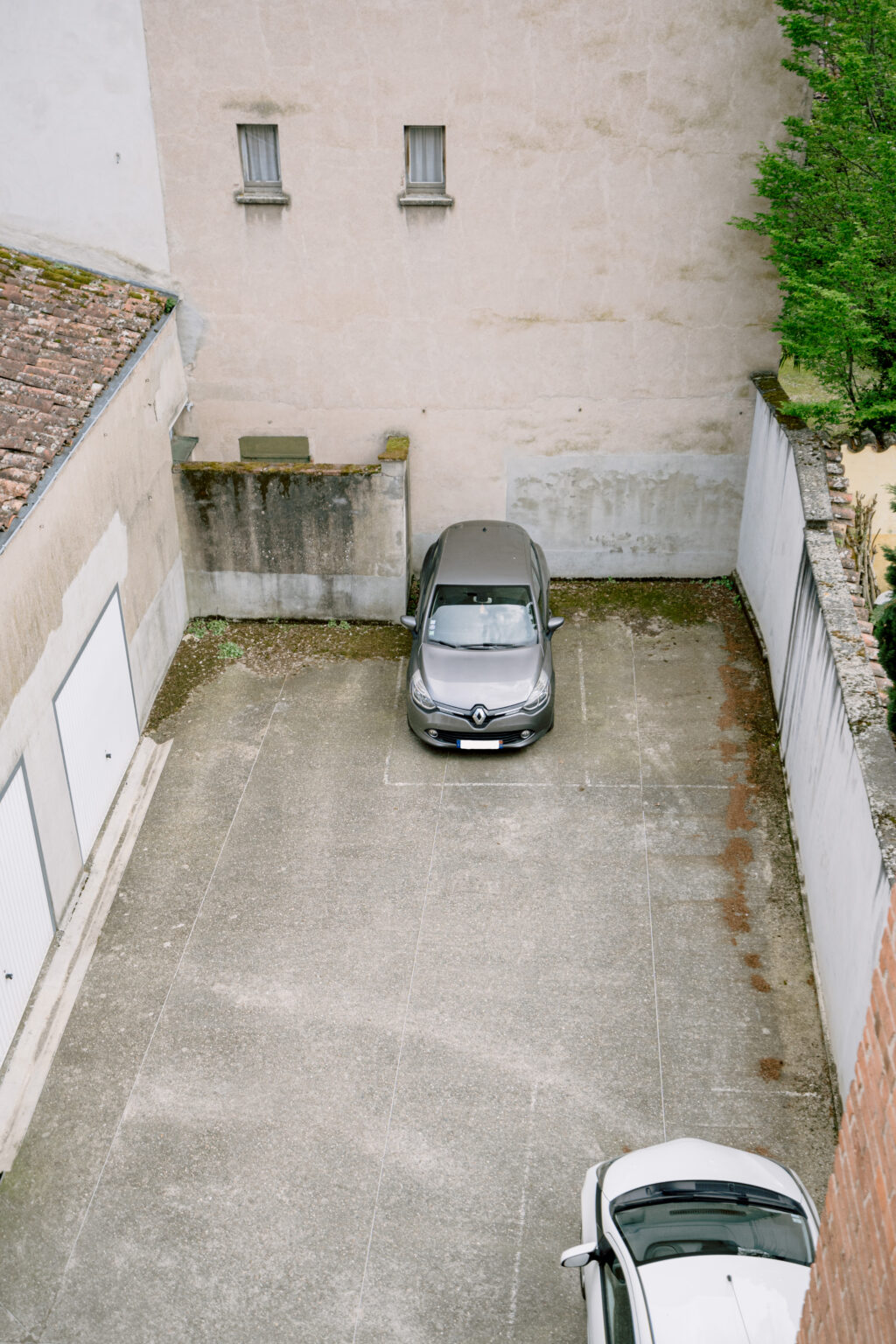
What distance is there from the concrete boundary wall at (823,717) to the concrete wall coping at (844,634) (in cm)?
1

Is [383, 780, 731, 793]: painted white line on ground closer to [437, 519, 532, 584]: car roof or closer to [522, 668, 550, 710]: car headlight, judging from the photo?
[522, 668, 550, 710]: car headlight

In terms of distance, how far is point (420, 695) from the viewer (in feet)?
41.9

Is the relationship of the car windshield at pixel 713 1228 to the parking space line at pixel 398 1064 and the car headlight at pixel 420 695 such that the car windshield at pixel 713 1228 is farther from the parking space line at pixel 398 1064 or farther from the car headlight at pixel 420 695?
the car headlight at pixel 420 695

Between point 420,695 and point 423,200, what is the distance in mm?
6010

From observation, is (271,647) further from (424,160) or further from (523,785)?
(424,160)

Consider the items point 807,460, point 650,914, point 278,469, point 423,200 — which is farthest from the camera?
point 278,469

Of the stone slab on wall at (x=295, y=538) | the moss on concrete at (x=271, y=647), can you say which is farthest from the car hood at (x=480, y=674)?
the stone slab on wall at (x=295, y=538)

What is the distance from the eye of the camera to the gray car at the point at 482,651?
12.6m

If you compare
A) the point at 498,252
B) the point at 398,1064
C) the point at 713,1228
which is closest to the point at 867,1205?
the point at 713,1228

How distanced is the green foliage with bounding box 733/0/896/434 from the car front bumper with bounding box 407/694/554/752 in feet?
15.4

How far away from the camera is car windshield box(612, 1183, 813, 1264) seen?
656 cm

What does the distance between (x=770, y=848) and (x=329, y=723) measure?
17.1ft

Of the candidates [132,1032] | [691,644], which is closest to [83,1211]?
[132,1032]

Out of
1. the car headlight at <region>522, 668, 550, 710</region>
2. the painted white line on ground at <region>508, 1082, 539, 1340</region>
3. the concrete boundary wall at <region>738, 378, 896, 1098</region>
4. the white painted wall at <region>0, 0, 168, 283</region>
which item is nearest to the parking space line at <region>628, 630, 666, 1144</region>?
the painted white line on ground at <region>508, 1082, 539, 1340</region>
